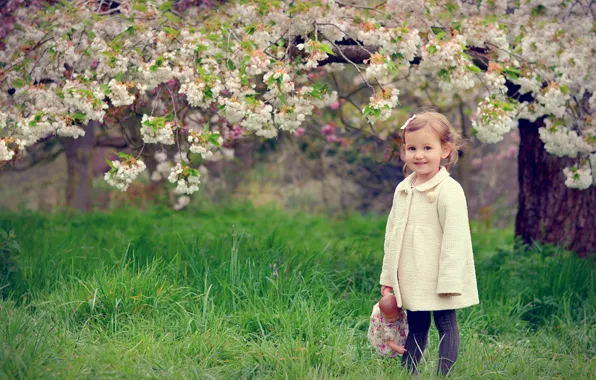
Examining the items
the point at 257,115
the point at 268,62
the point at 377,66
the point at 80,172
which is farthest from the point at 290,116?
the point at 80,172

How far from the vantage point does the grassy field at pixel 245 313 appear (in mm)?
3381

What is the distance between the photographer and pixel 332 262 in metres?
Answer: 5.47

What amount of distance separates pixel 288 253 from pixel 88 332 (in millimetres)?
1834

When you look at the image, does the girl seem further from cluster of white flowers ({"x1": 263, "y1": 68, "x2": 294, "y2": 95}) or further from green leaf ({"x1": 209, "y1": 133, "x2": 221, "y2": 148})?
green leaf ({"x1": 209, "y1": 133, "x2": 221, "y2": 148})

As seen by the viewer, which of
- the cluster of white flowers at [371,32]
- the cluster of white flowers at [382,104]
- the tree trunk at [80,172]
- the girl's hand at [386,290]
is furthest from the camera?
the tree trunk at [80,172]

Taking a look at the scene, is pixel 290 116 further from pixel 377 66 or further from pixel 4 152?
pixel 4 152

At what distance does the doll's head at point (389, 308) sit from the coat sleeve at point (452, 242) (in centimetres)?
26

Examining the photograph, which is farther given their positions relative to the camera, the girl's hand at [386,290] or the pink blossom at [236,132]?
the pink blossom at [236,132]

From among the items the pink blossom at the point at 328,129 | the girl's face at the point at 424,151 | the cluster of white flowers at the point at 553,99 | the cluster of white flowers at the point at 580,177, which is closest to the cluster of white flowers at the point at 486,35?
the cluster of white flowers at the point at 553,99

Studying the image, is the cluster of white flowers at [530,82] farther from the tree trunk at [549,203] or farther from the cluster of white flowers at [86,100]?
the cluster of white flowers at [86,100]

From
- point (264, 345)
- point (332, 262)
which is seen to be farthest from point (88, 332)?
point (332, 262)

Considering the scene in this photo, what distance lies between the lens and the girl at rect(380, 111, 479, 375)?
322 cm

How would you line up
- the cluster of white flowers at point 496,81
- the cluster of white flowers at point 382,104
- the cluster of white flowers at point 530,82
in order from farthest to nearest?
1. the cluster of white flowers at point 530,82
2. the cluster of white flowers at point 496,81
3. the cluster of white flowers at point 382,104

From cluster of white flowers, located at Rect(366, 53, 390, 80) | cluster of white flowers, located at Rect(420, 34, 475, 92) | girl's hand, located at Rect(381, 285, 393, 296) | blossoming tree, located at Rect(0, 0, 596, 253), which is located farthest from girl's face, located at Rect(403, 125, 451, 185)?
cluster of white flowers, located at Rect(420, 34, 475, 92)
